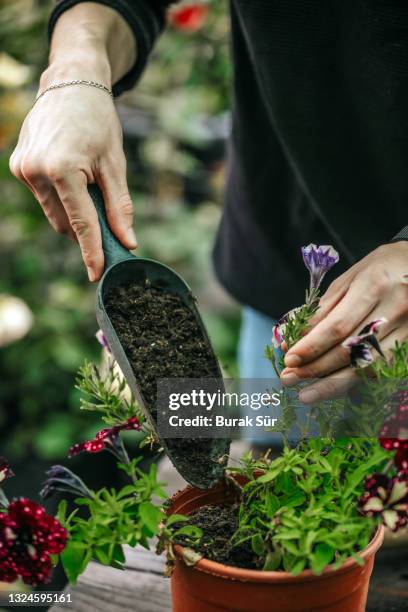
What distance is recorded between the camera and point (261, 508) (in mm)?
657

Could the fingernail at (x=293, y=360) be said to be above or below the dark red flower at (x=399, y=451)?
above

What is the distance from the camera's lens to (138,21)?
1.10 meters

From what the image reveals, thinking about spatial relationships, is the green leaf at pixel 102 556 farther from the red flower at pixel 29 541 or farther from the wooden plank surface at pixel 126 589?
the wooden plank surface at pixel 126 589

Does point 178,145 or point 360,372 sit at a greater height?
point 360,372

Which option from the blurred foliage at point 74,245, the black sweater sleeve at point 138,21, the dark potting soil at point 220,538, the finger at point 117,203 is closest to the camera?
the dark potting soil at point 220,538

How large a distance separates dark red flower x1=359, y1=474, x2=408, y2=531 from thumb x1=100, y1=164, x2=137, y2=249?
0.44 meters

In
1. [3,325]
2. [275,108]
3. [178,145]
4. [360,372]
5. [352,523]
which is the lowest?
[3,325]

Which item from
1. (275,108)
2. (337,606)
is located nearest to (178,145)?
(275,108)

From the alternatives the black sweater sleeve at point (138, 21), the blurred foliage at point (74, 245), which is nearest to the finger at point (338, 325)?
the black sweater sleeve at point (138, 21)

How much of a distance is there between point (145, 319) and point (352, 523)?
0.36 meters

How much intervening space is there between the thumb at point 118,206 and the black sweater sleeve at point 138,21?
26cm

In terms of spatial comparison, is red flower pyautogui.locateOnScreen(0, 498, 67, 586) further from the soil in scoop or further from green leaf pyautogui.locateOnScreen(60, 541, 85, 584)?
the soil in scoop

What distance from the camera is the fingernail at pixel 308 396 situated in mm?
679

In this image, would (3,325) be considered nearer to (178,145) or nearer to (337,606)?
(178,145)
